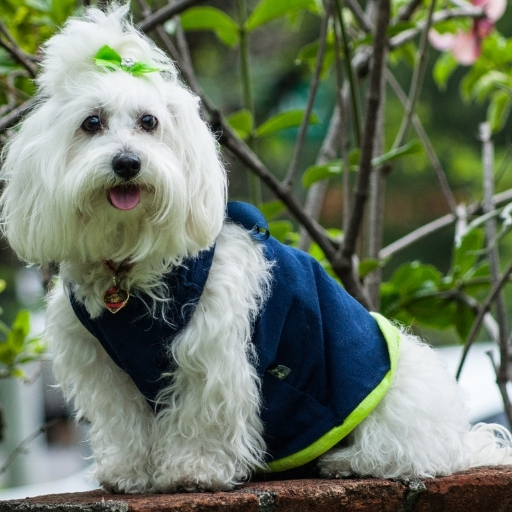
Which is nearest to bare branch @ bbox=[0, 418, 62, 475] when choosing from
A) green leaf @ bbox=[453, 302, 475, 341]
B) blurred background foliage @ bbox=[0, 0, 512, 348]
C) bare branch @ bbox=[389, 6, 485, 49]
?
blurred background foliage @ bbox=[0, 0, 512, 348]

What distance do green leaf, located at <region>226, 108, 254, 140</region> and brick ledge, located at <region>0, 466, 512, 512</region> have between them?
1396mm

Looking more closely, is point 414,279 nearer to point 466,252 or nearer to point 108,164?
point 466,252

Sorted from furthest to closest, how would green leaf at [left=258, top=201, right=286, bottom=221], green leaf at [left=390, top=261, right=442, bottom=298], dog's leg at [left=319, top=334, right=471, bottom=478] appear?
green leaf at [left=390, top=261, right=442, bottom=298] → green leaf at [left=258, top=201, right=286, bottom=221] → dog's leg at [left=319, top=334, right=471, bottom=478]

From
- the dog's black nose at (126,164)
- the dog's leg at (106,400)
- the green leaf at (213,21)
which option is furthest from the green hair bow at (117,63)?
the green leaf at (213,21)

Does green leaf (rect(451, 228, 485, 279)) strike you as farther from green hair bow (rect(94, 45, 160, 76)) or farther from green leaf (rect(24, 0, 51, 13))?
green leaf (rect(24, 0, 51, 13))

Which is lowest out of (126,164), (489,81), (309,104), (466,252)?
(466,252)

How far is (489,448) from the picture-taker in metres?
2.92

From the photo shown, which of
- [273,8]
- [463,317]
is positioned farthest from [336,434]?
[273,8]

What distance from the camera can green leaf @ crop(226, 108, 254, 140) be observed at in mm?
3365

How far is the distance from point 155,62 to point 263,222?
52cm

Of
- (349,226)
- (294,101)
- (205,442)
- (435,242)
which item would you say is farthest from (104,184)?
(435,242)

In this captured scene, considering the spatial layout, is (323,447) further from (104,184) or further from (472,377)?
(472,377)

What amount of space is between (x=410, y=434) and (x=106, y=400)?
2.81 ft

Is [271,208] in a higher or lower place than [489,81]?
lower
